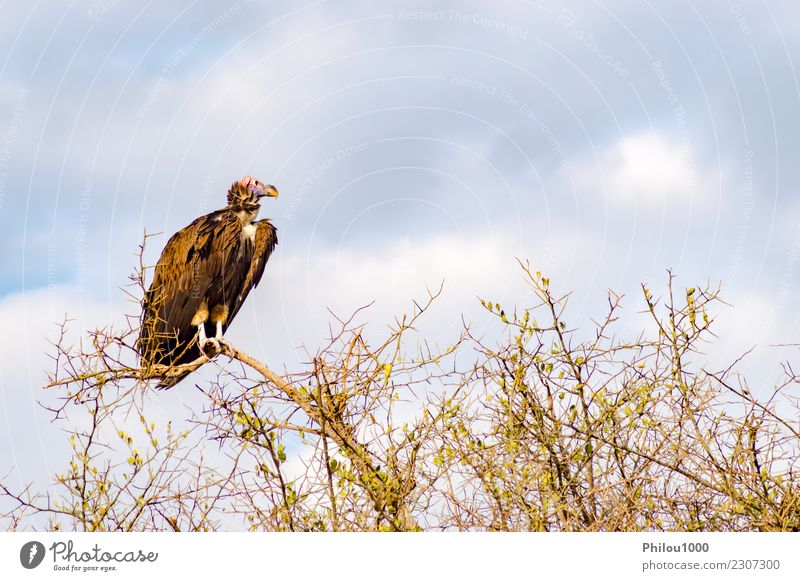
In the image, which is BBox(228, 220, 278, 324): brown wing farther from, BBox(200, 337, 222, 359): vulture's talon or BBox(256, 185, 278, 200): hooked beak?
BBox(200, 337, 222, 359): vulture's talon

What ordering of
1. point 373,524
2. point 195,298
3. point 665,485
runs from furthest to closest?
point 195,298 → point 665,485 → point 373,524

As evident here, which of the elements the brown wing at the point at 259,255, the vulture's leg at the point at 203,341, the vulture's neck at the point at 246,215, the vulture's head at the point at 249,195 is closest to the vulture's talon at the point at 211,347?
the vulture's leg at the point at 203,341

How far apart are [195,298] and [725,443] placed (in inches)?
243

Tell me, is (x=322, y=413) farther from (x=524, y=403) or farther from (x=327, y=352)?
(x=524, y=403)

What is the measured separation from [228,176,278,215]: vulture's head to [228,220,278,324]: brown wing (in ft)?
0.75

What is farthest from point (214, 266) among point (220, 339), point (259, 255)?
point (220, 339)

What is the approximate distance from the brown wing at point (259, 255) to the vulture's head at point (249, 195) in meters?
0.23

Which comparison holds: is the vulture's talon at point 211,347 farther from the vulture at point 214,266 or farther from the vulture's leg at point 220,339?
the vulture at point 214,266

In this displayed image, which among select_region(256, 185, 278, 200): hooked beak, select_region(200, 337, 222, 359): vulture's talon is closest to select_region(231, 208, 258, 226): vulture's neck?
select_region(256, 185, 278, 200): hooked beak

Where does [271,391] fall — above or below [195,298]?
below

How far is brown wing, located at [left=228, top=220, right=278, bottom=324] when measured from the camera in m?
9.92

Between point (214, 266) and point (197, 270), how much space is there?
0.65 feet
